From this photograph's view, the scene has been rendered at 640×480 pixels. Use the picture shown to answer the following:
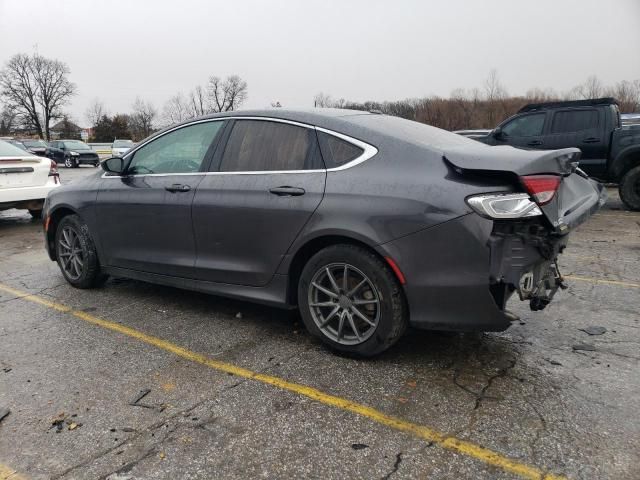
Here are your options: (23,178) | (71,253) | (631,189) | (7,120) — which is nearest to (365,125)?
(71,253)

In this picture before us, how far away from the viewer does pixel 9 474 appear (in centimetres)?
245

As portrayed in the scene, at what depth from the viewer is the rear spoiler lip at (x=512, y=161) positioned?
2947 mm

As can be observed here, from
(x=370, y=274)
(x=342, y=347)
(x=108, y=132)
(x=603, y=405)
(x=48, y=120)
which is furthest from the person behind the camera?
(x=48, y=120)

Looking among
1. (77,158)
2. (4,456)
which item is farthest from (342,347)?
(77,158)

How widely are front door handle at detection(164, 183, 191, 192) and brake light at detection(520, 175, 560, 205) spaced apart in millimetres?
2507

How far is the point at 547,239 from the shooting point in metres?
3.12

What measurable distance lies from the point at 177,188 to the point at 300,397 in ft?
6.72

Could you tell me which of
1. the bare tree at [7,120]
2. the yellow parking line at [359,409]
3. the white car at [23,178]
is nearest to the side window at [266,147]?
the yellow parking line at [359,409]

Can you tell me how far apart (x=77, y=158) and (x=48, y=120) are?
51.9m

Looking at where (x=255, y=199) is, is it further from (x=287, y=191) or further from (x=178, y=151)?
(x=178, y=151)

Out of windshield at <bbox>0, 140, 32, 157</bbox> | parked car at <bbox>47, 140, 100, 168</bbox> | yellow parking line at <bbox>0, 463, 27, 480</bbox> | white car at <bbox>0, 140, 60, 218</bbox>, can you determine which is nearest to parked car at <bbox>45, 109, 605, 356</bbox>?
yellow parking line at <bbox>0, 463, 27, 480</bbox>

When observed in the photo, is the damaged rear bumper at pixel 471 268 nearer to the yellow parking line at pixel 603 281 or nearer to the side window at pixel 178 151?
the side window at pixel 178 151

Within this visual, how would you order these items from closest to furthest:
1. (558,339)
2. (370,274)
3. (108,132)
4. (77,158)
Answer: (370,274), (558,339), (77,158), (108,132)

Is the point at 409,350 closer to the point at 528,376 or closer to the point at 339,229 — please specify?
the point at 528,376
